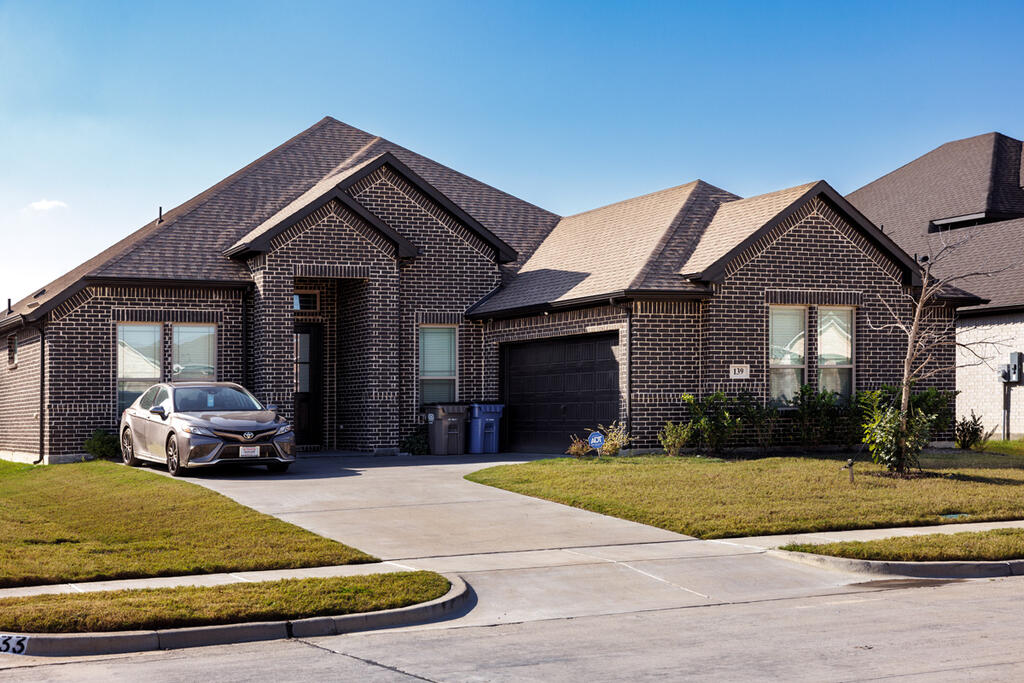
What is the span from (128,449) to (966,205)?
28.7 m

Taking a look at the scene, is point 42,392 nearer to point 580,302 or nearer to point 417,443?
point 417,443

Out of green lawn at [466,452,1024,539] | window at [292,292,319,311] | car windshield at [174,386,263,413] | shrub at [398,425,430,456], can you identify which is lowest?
green lawn at [466,452,1024,539]

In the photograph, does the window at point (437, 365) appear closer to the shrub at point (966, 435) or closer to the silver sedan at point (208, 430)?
the silver sedan at point (208, 430)

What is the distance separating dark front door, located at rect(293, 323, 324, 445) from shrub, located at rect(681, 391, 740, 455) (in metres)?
8.51

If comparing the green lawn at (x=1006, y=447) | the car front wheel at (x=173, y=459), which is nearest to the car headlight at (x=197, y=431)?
the car front wheel at (x=173, y=459)

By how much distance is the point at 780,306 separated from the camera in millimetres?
22531

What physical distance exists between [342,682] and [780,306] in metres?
16.8

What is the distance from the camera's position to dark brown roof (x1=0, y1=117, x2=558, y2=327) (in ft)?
78.2

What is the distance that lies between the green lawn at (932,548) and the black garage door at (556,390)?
958 centimetres

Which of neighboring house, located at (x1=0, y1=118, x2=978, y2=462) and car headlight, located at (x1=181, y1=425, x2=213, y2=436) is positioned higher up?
neighboring house, located at (x1=0, y1=118, x2=978, y2=462)

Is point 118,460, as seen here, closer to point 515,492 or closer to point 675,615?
point 515,492

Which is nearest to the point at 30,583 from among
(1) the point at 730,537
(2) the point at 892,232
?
(1) the point at 730,537

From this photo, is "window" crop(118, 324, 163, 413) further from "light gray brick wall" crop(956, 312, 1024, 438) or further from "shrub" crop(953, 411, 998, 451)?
"light gray brick wall" crop(956, 312, 1024, 438)

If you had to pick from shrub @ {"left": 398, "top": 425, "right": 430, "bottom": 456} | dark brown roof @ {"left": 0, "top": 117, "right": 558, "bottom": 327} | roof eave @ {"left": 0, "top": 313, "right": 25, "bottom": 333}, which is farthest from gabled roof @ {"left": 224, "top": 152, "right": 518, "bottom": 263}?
roof eave @ {"left": 0, "top": 313, "right": 25, "bottom": 333}
